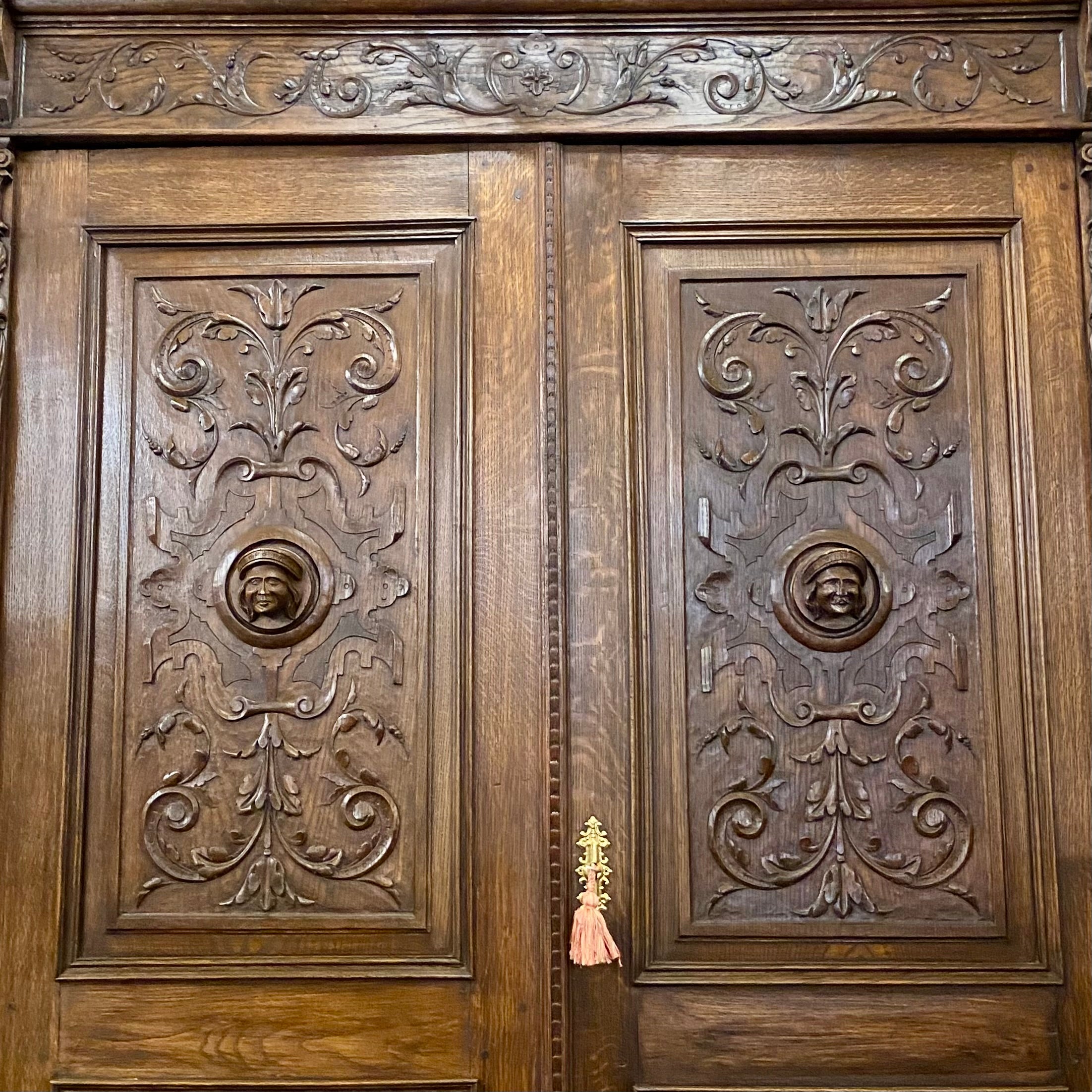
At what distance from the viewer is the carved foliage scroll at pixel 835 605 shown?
169 cm

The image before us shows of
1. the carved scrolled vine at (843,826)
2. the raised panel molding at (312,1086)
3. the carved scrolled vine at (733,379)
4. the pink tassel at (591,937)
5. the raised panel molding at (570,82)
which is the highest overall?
the raised panel molding at (570,82)

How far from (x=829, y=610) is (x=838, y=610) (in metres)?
0.01

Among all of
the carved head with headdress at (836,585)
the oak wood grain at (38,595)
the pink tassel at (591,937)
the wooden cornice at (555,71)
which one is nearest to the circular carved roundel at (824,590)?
the carved head with headdress at (836,585)

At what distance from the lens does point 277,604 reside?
172 centimetres

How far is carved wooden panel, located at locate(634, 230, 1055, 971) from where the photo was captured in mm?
1682

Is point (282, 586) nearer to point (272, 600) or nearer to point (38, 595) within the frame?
point (272, 600)

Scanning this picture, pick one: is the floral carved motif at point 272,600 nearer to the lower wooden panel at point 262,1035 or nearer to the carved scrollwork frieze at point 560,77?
the lower wooden panel at point 262,1035

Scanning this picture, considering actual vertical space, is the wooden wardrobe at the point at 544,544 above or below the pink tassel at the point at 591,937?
above

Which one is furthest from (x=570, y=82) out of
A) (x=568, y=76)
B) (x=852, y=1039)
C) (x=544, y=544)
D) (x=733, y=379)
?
(x=852, y=1039)

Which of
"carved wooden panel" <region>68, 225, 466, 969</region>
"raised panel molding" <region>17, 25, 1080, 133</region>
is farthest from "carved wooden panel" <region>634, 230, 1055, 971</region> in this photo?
"carved wooden panel" <region>68, 225, 466, 969</region>

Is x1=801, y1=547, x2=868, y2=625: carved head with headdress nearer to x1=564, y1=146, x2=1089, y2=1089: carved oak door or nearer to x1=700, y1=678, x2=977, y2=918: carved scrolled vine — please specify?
x1=564, y1=146, x2=1089, y2=1089: carved oak door

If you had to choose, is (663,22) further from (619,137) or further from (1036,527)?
(1036,527)

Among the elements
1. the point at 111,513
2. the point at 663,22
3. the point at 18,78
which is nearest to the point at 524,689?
the point at 111,513

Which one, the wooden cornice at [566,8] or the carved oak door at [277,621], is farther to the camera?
the wooden cornice at [566,8]
